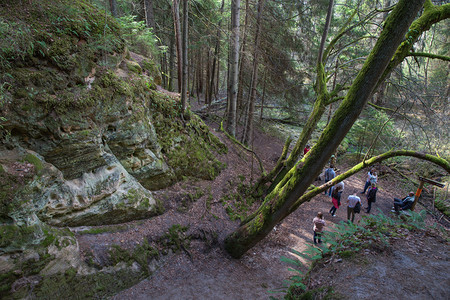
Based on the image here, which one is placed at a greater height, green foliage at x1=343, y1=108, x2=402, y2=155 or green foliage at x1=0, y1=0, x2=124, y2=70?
green foliage at x1=0, y1=0, x2=124, y2=70

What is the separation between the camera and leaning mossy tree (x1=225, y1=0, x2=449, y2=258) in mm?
3668

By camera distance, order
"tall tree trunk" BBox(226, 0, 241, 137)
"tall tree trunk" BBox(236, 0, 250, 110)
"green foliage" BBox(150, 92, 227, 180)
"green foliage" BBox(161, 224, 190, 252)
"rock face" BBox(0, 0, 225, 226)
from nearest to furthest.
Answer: "rock face" BBox(0, 0, 225, 226) → "green foliage" BBox(161, 224, 190, 252) → "green foliage" BBox(150, 92, 227, 180) → "tall tree trunk" BBox(226, 0, 241, 137) → "tall tree trunk" BBox(236, 0, 250, 110)

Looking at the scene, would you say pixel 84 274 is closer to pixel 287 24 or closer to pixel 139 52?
pixel 139 52

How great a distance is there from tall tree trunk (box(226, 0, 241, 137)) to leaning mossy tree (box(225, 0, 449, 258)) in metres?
6.74

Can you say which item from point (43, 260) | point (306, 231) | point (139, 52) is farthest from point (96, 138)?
point (306, 231)

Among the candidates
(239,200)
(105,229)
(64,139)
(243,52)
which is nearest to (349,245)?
(239,200)

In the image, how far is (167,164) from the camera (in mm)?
8039

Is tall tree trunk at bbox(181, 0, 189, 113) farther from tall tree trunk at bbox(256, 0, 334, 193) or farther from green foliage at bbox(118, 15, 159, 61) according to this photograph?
tall tree trunk at bbox(256, 0, 334, 193)

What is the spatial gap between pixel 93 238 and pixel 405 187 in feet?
49.6

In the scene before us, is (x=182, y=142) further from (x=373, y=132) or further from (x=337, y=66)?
(x=373, y=132)

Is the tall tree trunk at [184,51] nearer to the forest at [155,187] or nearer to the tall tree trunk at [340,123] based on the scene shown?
the forest at [155,187]

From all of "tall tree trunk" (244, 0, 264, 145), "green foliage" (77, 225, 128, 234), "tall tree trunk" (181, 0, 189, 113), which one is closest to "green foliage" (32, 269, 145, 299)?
"green foliage" (77, 225, 128, 234)

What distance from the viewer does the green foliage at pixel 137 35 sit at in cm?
805

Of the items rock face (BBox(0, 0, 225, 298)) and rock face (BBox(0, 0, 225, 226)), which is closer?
rock face (BBox(0, 0, 225, 298))
